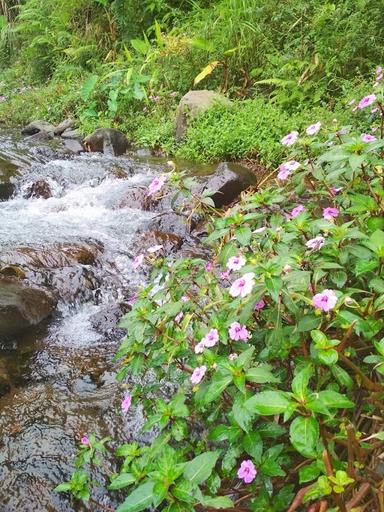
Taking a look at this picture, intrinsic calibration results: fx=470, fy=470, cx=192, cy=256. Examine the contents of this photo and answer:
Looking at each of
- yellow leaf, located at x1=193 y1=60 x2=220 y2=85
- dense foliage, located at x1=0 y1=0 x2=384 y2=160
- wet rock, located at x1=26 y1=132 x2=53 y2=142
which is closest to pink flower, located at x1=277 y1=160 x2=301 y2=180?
dense foliage, located at x1=0 y1=0 x2=384 y2=160

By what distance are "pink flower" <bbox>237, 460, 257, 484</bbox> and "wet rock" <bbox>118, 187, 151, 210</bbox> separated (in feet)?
14.2

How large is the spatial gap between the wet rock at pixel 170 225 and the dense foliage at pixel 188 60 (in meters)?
1.57

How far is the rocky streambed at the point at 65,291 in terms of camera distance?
2312 mm

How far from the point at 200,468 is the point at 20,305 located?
256cm

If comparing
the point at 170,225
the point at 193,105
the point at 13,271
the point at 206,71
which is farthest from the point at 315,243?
the point at 206,71

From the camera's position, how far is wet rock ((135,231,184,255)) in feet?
14.8

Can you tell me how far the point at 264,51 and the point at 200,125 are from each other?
173cm

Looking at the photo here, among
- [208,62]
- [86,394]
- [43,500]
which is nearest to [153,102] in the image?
[208,62]

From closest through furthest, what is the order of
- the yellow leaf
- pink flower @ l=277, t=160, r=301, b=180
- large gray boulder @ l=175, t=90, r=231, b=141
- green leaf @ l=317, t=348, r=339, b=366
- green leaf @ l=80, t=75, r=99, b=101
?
green leaf @ l=317, t=348, r=339, b=366 → pink flower @ l=277, t=160, r=301, b=180 → large gray boulder @ l=175, t=90, r=231, b=141 → the yellow leaf → green leaf @ l=80, t=75, r=99, b=101

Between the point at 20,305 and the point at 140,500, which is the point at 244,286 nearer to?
the point at 140,500

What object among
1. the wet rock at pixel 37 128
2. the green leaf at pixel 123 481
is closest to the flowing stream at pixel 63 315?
the green leaf at pixel 123 481

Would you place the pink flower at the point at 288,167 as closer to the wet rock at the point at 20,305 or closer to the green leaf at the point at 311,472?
the green leaf at the point at 311,472

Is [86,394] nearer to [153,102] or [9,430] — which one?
[9,430]

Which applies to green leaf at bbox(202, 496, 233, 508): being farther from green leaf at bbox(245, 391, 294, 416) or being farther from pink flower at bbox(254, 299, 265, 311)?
pink flower at bbox(254, 299, 265, 311)
